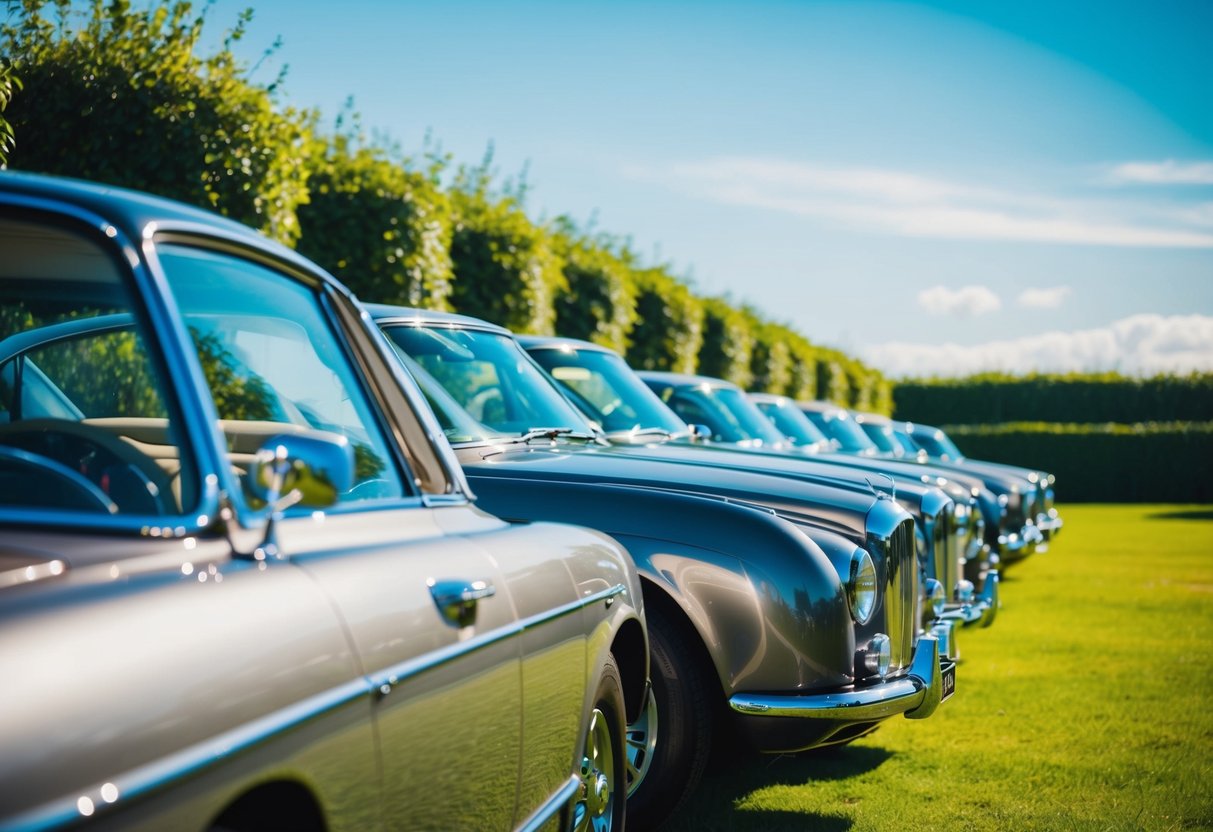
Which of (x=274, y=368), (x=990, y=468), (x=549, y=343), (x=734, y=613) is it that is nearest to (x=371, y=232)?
(x=549, y=343)

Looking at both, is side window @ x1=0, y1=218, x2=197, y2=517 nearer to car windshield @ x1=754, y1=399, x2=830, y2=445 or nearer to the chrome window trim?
the chrome window trim

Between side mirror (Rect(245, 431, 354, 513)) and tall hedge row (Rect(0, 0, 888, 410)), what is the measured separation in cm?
407

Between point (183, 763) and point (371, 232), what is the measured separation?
10.5 metres

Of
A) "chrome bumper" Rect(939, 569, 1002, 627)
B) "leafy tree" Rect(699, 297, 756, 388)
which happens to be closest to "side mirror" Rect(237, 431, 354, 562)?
"chrome bumper" Rect(939, 569, 1002, 627)

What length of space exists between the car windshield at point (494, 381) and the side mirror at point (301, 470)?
3630 mm

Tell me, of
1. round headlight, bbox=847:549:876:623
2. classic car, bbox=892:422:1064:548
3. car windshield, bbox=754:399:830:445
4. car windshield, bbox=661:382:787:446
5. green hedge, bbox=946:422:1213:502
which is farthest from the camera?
green hedge, bbox=946:422:1213:502

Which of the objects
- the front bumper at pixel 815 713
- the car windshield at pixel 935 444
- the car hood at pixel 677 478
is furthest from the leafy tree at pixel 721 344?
the front bumper at pixel 815 713

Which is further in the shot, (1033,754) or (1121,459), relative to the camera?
(1121,459)

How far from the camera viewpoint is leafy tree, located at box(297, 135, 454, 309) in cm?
1180

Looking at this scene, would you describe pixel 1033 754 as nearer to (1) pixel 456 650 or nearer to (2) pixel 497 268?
(1) pixel 456 650

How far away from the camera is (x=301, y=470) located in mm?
2061

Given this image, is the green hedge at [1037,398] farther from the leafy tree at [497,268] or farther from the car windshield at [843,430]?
the leafy tree at [497,268]

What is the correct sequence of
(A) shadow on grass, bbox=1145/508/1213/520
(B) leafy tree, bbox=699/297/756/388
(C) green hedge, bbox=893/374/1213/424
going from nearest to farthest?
(B) leafy tree, bbox=699/297/756/388 → (A) shadow on grass, bbox=1145/508/1213/520 → (C) green hedge, bbox=893/374/1213/424

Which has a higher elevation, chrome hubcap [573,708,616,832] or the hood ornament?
the hood ornament
